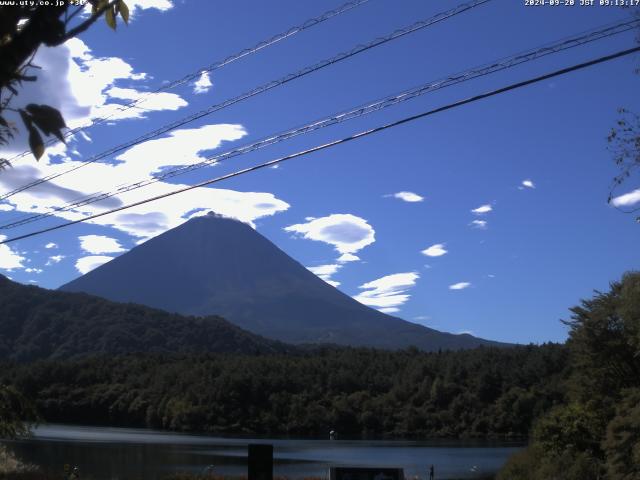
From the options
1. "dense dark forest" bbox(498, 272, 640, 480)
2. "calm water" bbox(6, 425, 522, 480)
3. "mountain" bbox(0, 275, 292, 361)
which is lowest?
"calm water" bbox(6, 425, 522, 480)

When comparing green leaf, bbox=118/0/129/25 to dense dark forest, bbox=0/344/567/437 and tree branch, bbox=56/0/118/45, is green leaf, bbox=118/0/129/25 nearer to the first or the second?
tree branch, bbox=56/0/118/45

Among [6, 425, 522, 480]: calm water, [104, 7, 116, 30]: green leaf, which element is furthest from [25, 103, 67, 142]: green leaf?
[6, 425, 522, 480]: calm water

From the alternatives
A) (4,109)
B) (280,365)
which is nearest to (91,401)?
(280,365)

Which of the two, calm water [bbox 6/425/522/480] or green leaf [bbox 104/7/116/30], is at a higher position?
green leaf [bbox 104/7/116/30]

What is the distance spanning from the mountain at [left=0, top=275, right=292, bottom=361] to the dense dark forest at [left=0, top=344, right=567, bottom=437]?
53.2 meters

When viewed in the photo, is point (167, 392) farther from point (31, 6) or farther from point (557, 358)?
point (31, 6)

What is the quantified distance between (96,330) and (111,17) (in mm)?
183930

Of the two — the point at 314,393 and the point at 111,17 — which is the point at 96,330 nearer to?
the point at 314,393

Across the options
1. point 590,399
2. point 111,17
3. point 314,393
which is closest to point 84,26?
point 111,17

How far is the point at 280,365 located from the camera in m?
116

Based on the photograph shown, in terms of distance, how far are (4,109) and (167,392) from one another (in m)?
113

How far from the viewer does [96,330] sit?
588ft

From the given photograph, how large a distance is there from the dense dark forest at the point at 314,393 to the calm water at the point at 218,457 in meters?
18.5

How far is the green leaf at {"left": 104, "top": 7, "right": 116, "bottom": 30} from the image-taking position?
3586 millimetres
